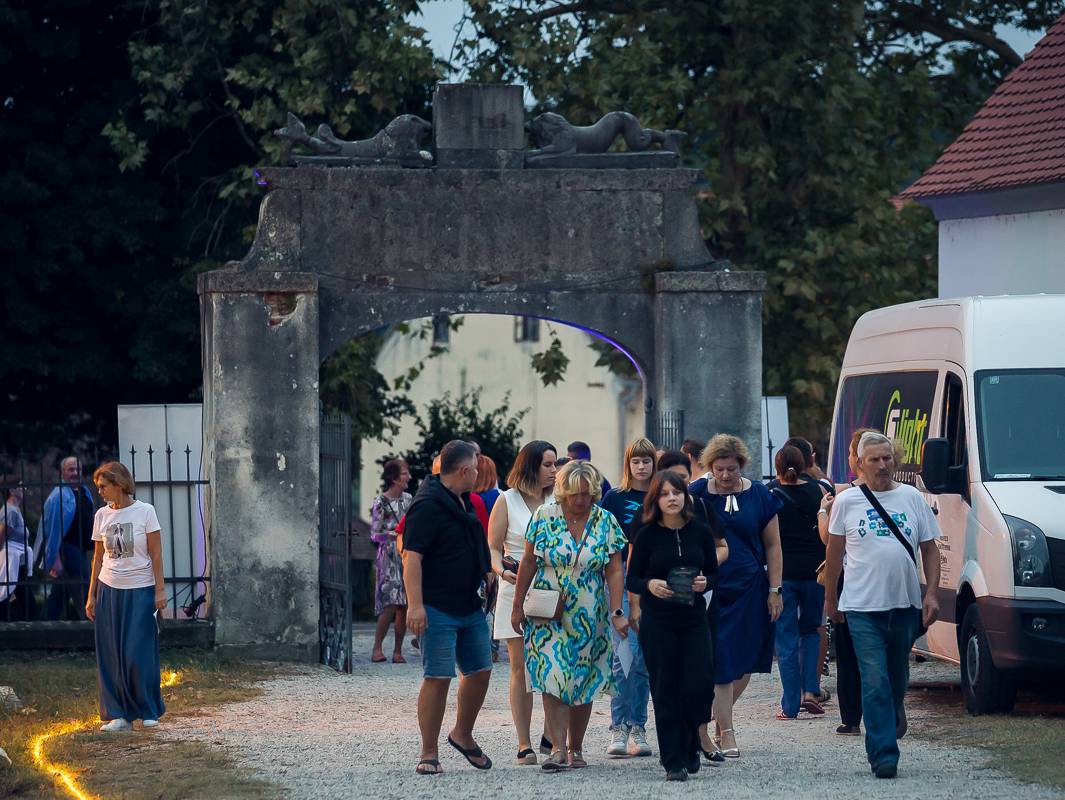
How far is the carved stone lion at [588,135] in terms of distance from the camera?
15352 millimetres

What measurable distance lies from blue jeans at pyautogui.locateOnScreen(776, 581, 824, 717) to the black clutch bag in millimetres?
2716

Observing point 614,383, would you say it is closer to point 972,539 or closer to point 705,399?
point 705,399

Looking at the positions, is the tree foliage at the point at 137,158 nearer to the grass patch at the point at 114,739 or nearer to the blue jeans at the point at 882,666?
the grass patch at the point at 114,739

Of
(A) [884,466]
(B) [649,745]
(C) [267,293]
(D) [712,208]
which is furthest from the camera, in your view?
(D) [712,208]

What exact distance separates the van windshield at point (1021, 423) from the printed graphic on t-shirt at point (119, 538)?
201 inches

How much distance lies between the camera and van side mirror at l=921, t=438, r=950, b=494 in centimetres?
1110

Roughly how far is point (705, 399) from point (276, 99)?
8.94 meters

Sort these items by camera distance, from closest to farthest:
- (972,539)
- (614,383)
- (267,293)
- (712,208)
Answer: (972,539)
(267,293)
(712,208)
(614,383)

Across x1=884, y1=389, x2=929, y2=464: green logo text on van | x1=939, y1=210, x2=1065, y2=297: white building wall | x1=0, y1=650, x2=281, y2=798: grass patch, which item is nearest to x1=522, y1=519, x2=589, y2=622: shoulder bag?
x1=0, y1=650, x2=281, y2=798: grass patch

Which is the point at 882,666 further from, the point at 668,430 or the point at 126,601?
the point at 668,430

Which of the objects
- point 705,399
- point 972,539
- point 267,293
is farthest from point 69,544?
point 972,539

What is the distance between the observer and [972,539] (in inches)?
446

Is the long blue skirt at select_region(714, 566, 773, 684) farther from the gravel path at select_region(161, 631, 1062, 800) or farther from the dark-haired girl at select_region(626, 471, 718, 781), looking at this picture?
the dark-haired girl at select_region(626, 471, 718, 781)

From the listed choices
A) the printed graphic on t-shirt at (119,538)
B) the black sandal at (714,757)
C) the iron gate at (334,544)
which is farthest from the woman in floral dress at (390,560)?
the black sandal at (714,757)
